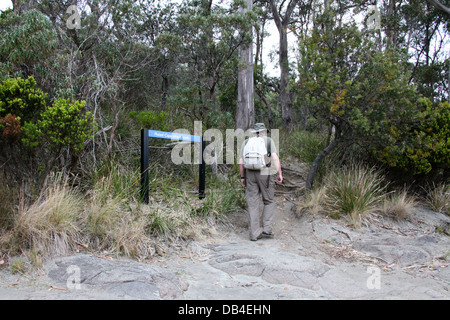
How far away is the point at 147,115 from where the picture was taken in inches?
304

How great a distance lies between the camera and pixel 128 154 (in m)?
7.53

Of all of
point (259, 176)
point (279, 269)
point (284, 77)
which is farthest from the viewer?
point (284, 77)

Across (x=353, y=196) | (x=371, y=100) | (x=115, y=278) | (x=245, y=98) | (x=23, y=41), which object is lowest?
(x=115, y=278)

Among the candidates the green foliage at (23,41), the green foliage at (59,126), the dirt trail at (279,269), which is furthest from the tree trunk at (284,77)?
the green foliage at (59,126)

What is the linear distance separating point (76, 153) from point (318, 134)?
7.49 metres

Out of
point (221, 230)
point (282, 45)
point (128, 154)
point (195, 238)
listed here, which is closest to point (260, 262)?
point (195, 238)

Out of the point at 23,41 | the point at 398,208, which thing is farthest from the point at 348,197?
the point at 23,41

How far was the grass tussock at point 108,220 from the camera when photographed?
441cm

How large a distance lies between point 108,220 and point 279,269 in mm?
2365

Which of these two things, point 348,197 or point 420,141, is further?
point 420,141

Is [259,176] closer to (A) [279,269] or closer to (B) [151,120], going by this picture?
(A) [279,269]

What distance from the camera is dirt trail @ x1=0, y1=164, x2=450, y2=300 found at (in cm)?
377

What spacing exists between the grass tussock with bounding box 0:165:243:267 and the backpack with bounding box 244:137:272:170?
109 centimetres

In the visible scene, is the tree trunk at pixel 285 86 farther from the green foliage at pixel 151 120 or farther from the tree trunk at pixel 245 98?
the green foliage at pixel 151 120
